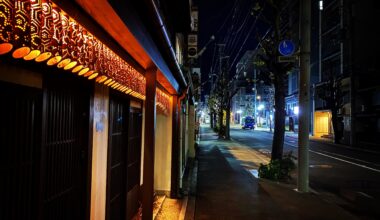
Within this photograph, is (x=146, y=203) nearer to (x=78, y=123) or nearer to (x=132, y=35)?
(x=78, y=123)

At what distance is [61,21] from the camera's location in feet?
8.41

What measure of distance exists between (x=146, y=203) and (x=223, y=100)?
34092 millimetres

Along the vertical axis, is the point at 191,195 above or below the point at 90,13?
below

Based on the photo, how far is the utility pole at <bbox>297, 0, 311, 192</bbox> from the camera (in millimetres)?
10555

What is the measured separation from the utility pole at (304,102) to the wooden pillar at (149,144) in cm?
700

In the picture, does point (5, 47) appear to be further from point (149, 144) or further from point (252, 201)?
point (252, 201)

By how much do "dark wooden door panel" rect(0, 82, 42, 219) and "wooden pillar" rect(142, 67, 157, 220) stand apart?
6.76 feet

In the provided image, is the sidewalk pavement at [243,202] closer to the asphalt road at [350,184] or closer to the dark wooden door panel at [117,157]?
the asphalt road at [350,184]

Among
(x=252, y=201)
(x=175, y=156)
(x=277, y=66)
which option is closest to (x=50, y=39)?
(x=175, y=156)

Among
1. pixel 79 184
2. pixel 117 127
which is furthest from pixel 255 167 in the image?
pixel 79 184

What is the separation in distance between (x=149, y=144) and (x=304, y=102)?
7.26m

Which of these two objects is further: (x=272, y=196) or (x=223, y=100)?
(x=223, y=100)

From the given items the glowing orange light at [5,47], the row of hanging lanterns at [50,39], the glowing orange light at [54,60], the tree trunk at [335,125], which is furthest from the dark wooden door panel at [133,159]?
the tree trunk at [335,125]

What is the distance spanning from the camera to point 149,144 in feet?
16.7
